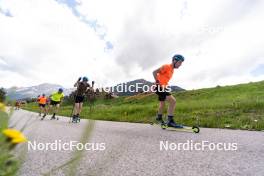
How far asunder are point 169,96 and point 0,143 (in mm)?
8255

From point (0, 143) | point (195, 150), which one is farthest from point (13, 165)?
point (195, 150)

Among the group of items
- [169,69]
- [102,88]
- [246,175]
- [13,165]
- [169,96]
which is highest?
[169,69]

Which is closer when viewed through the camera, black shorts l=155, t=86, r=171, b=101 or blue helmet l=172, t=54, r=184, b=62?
blue helmet l=172, t=54, r=184, b=62

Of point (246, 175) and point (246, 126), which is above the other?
point (246, 126)

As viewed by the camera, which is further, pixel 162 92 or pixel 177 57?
pixel 162 92

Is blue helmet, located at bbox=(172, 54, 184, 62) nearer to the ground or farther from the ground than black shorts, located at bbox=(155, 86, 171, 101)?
farther from the ground

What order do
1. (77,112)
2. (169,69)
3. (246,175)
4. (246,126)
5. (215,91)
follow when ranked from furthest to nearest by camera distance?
(215,91), (77,112), (246,126), (169,69), (246,175)

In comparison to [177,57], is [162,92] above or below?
below

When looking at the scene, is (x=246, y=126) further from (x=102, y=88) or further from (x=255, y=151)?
(x=102, y=88)

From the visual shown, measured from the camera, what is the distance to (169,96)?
8.92 metres

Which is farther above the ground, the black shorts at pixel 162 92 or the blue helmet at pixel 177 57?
the blue helmet at pixel 177 57

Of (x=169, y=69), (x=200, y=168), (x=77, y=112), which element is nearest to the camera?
(x=200, y=168)

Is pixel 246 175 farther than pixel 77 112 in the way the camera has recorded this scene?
No

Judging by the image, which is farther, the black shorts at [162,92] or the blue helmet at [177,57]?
the black shorts at [162,92]
